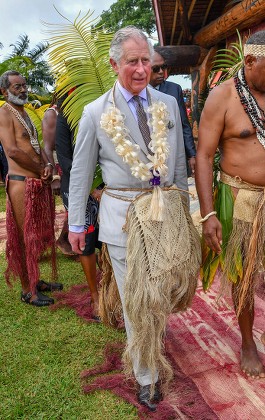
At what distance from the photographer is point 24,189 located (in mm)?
3461

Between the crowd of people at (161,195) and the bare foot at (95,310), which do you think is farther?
the bare foot at (95,310)

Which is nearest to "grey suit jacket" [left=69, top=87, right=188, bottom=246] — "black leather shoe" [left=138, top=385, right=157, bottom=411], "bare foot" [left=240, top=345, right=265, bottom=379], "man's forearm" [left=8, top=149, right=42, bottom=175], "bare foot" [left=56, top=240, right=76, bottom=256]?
"black leather shoe" [left=138, top=385, right=157, bottom=411]

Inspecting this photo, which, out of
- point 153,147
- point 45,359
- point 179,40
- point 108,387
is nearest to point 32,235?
point 45,359

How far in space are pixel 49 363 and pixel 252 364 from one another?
1.25 metres

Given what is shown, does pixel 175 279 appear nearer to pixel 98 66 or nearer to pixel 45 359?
pixel 45 359

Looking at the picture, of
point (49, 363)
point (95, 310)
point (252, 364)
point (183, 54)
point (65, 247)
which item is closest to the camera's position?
point (252, 364)

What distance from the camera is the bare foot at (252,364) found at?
94.2 inches

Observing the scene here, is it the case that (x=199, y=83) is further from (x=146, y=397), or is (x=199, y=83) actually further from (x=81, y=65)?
(x=146, y=397)

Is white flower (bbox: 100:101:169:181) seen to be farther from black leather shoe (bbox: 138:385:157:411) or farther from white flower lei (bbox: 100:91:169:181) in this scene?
black leather shoe (bbox: 138:385:157:411)

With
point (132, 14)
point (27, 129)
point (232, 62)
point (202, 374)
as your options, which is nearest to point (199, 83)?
point (232, 62)

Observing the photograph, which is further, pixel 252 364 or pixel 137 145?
pixel 252 364

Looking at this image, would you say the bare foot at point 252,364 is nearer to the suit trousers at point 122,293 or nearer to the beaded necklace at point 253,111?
the suit trousers at point 122,293

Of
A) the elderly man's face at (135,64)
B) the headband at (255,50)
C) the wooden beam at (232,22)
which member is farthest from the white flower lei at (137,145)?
the wooden beam at (232,22)

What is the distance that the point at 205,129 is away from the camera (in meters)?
2.20
